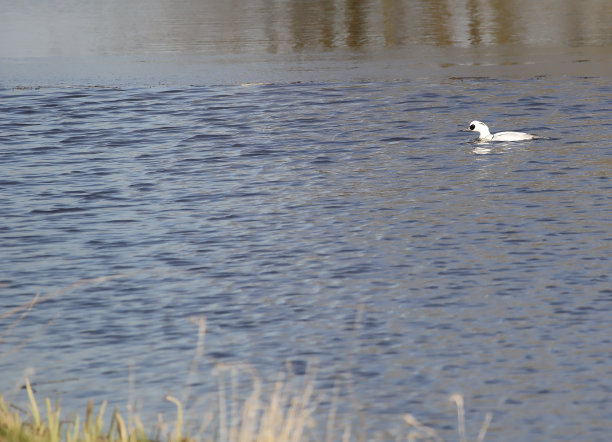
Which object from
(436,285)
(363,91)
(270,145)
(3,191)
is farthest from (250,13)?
(436,285)

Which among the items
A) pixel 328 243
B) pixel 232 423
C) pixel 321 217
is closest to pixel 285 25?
pixel 321 217

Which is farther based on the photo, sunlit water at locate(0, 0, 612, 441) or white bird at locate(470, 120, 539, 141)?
white bird at locate(470, 120, 539, 141)

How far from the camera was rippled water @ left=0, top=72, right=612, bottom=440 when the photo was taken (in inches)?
305

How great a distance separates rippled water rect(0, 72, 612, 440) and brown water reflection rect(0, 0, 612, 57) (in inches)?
119

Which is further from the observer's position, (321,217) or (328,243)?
(321,217)

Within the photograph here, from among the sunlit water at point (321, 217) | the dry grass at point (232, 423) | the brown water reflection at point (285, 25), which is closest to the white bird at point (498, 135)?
the sunlit water at point (321, 217)

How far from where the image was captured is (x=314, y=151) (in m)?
15.0

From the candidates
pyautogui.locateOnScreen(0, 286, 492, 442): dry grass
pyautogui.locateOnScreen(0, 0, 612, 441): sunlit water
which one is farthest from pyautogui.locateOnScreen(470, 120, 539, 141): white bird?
pyautogui.locateOnScreen(0, 286, 492, 442): dry grass

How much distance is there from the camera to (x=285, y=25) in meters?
23.8

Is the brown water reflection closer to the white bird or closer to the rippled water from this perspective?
the rippled water

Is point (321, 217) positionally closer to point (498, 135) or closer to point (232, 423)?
point (498, 135)

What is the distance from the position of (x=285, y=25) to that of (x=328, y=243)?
13401 millimetres

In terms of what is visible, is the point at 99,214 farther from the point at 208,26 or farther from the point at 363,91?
the point at 208,26

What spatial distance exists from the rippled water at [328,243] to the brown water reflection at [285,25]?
3.03 m
